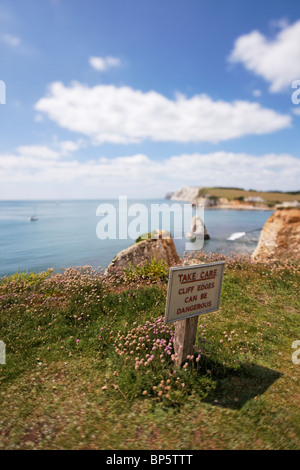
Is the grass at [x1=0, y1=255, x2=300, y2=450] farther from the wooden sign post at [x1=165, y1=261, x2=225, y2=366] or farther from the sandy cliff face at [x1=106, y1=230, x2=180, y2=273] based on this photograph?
the sandy cliff face at [x1=106, y1=230, x2=180, y2=273]

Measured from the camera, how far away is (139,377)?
527cm

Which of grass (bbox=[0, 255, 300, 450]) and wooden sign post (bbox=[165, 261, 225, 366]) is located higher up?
wooden sign post (bbox=[165, 261, 225, 366])

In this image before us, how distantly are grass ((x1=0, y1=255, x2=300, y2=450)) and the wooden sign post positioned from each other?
396 millimetres

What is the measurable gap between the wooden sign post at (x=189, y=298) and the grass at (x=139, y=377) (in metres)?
0.40

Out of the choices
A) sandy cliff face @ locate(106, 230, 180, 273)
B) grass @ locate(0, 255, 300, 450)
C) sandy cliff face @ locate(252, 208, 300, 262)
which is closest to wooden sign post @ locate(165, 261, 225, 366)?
grass @ locate(0, 255, 300, 450)

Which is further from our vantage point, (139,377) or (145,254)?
(145,254)

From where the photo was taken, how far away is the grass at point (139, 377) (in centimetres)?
417

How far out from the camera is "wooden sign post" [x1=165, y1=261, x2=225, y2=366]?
517cm

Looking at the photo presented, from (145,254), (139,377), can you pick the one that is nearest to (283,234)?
(145,254)

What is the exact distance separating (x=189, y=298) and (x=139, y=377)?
1741mm

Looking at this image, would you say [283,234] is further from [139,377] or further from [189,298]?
[139,377]

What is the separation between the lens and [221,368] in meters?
5.82

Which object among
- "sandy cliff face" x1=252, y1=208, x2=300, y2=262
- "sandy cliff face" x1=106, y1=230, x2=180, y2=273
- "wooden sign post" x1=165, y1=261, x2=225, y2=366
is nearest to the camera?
"wooden sign post" x1=165, y1=261, x2=225, y2=366

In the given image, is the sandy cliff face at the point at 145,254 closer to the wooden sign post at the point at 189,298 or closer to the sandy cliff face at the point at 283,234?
the wooden sign post at the point at 189,298
